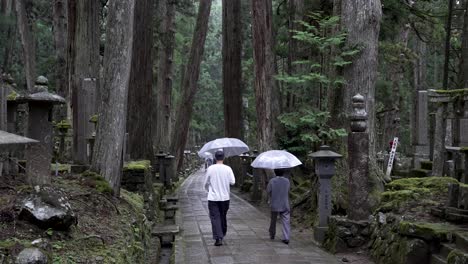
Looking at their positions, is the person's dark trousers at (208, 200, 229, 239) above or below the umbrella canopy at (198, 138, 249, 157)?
below

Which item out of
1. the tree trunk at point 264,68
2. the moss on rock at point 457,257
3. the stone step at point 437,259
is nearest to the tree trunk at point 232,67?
the tree trunk at point 264,68

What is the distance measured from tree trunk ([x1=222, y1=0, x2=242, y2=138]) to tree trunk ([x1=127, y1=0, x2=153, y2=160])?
23.2 ft

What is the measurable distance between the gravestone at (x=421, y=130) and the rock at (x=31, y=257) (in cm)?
1263

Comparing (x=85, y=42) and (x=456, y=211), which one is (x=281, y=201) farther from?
(x=85, y=42)

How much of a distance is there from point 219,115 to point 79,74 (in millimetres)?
44688

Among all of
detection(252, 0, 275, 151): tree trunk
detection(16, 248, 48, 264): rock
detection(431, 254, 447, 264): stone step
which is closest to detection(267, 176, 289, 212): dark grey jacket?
detection(431, 254, 447, 264): stone step

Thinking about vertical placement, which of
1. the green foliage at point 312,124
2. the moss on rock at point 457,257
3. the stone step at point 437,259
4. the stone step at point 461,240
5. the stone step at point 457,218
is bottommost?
the stone step at point 437,259

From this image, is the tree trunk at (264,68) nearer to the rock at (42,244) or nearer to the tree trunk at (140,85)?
the tree trunk at (140,85)

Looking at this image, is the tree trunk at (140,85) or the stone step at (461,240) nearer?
the stone step at (461,240)

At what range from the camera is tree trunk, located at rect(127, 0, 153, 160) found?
1514 centimetres

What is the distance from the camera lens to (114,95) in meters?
8.74

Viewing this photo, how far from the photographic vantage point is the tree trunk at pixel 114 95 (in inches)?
340

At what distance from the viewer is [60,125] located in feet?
42.1

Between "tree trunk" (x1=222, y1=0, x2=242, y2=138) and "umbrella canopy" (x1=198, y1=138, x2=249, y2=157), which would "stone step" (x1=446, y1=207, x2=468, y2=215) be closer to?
"umbrella canopy" (x1=198, y1=138, x2=249, y2=157)
